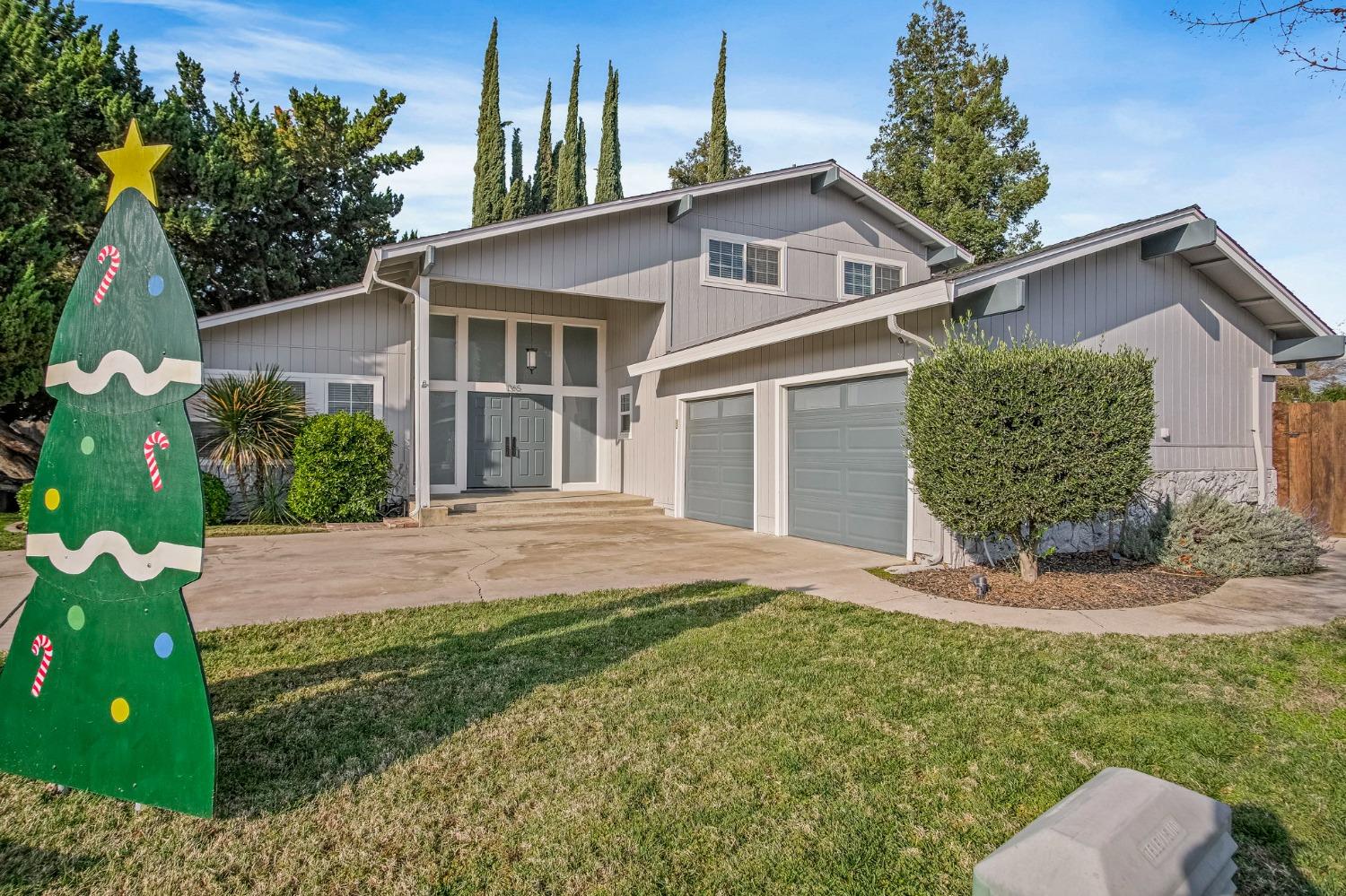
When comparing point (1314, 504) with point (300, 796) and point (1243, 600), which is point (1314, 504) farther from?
point (300, 796)

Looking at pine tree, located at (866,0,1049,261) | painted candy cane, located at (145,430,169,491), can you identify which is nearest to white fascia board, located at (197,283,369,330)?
painted candy cane, located at (145,430,169,491)

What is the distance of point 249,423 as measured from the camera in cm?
1066

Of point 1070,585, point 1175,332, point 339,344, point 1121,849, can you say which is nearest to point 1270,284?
point 1175,332

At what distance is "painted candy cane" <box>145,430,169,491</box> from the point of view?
2.63 meters

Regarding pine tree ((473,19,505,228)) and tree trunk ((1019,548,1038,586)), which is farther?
pine tree ((473,19,505,228))

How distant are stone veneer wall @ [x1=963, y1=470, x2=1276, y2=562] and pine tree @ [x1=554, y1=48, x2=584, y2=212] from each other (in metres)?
22.0

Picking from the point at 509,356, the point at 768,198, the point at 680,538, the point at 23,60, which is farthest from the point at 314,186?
the point at 680,538

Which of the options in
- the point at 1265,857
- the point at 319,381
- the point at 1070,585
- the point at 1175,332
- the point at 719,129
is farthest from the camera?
the point at 719,129

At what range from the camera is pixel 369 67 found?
14.2 meters

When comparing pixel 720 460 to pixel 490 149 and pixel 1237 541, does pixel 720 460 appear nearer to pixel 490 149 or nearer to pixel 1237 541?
pixel 1237 541

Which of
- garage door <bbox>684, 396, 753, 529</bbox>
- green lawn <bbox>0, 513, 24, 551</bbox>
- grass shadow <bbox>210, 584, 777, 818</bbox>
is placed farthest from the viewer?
garage door <bbox>684, 396, 753, 529</bbox>

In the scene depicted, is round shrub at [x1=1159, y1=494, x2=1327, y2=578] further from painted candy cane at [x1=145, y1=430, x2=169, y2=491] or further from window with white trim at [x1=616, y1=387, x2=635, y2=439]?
window with white trim at [x1=616, y1=387, x2=635, y2=439]

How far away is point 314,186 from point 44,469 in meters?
16.5

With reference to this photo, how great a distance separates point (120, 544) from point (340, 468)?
8.69 meters
